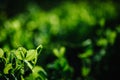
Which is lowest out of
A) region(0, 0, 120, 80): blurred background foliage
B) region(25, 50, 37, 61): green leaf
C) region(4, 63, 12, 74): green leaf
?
region(4, 63, 12, 74): green leaf

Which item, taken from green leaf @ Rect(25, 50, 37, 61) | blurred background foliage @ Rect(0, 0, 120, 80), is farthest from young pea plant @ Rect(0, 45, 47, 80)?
blurred background foliage @ Rect(0, 0, 120, 80)

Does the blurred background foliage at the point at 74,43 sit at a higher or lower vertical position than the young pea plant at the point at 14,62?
higher

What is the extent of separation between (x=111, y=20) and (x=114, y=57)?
3.89 feet

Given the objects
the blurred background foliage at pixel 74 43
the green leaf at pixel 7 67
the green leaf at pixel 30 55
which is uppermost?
the blurred background foliage at pixel 74 43

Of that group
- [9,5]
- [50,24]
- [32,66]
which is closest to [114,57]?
[50,24]

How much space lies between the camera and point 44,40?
10.7ft

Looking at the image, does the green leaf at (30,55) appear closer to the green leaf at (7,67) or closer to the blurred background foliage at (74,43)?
the green leaf at (7,67)

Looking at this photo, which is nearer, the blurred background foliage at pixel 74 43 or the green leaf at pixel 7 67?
the green leaf at pixel 7 67

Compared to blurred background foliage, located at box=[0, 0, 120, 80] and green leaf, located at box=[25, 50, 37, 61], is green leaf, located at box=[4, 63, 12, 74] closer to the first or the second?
green leaf, located at box=[25, 50, 37, 61]

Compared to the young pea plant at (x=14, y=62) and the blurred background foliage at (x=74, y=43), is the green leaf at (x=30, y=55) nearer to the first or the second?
the young pea plant at (x=14, y=62)

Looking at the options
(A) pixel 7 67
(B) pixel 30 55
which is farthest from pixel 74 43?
(A) pixel 7 67

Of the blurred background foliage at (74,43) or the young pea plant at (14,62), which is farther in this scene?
the blurred background foliage at (74,43)

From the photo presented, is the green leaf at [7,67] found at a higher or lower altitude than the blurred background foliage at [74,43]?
lower

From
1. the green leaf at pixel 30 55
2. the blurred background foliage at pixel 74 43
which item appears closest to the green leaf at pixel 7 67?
the green leaf at pixel 30 55
